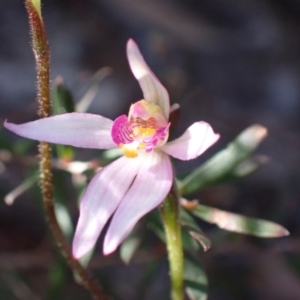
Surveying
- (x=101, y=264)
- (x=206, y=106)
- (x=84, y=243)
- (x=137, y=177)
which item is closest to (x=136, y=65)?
(x=137, y=177)

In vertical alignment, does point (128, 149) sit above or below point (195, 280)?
above

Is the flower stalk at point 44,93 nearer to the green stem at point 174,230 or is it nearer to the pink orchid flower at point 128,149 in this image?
the pink orchid flower at point 128,149

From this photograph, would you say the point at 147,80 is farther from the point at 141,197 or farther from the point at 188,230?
the point at 188,230

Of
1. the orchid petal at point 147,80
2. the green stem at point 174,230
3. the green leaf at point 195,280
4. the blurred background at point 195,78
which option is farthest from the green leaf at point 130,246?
the blurred background at point 195,78

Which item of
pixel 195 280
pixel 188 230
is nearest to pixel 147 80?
pixel 188 230

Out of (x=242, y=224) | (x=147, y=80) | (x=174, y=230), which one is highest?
(x=147, y=80)

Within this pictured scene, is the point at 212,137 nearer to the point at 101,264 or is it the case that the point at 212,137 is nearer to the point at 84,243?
A: the point at 84,243
